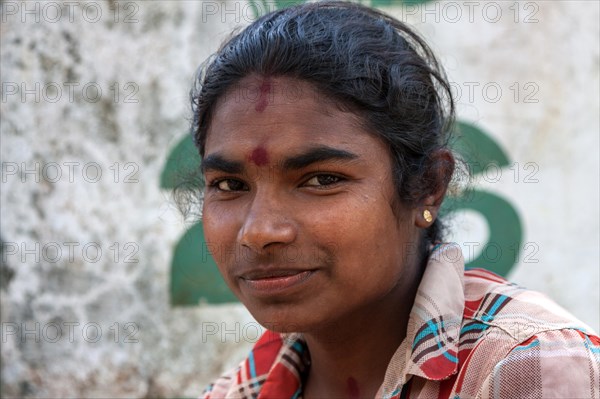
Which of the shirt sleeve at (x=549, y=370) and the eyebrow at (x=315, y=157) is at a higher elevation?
the eyebrow at (x=315, y=157)

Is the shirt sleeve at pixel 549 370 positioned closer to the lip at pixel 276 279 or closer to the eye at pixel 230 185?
the lip at pixel 276 279

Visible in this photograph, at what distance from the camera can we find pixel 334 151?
1.84 m

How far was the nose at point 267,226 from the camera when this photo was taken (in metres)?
1.76

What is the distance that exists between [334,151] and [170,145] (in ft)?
5.50

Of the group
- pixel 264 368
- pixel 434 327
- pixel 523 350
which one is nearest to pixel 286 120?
pixel 434 327

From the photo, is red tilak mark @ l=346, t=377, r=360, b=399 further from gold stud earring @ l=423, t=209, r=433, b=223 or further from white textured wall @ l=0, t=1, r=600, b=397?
white textured wall @ l=0, t=1, r=600, b=397

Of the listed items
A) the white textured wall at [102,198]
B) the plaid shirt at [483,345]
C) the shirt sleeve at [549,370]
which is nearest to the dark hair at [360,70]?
the plaid shirt at [483,345]

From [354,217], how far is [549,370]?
0.53 meters

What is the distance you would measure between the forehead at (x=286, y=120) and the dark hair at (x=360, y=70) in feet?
0.08

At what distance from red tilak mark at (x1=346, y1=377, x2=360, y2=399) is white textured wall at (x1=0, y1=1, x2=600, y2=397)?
1232mm

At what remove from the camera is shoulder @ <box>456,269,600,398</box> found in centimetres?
156

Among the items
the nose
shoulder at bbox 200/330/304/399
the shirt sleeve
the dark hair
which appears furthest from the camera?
shoulder at bbox 200/330/304/399

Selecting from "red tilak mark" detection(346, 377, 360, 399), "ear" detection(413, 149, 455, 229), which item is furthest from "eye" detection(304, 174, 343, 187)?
"red tilak mark" detection(346, 377, 360, 399)

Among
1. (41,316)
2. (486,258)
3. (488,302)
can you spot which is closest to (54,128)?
(41,316)
